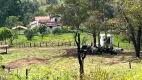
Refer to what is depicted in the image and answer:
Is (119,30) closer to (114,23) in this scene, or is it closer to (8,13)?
(114,23)

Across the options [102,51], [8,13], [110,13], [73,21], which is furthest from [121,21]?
[8,13]

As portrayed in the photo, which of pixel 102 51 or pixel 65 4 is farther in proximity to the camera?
pixel 65 4

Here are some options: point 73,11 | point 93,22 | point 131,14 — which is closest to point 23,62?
point 93,22

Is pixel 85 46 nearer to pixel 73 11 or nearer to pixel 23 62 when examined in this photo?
pixel 73 11

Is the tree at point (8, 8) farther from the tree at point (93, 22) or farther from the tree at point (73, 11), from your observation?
the tree at point (93, 22)

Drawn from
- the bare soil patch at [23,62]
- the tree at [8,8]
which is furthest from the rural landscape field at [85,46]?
the tree at [8,8]

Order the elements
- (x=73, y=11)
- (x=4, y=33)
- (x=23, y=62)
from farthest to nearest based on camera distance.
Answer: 1. (x=4, y=33)
2. (x=73, y=11)
3. (x=23, y=62)

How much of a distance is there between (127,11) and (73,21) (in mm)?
9533

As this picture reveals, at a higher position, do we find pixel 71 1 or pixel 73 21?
pixel 71 1

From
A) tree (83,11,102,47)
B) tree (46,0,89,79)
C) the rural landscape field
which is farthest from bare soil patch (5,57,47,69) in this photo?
tree (46,0,89,79)

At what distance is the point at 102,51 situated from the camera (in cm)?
3822

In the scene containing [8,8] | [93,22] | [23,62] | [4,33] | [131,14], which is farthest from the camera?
[8,8]

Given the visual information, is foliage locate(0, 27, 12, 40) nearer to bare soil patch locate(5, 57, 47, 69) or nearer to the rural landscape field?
the rural landscape field

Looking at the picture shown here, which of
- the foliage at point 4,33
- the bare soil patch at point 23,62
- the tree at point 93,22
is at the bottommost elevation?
the bare soil patch at point 23,62
